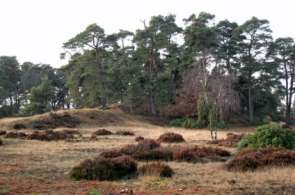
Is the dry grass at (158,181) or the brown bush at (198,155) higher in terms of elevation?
the brown bush at (198,155)

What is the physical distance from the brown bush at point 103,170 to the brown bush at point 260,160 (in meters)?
3.06

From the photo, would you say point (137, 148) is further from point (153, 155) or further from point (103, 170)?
point (103, 170)

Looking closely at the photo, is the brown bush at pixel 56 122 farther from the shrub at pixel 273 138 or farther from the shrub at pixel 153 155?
the shrub at pixel 273 138

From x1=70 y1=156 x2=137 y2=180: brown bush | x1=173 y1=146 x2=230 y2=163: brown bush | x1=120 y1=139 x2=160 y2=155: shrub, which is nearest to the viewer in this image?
x1=70 y1=156 x2=137 y2=180: brown bush

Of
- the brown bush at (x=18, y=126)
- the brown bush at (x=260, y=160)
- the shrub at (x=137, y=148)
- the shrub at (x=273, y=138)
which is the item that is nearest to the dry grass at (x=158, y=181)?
the brown bush at (x=260, y=160)

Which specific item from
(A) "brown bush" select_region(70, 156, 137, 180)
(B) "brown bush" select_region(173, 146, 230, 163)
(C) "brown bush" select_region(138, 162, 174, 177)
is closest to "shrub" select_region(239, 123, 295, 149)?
(B) "brown bush" select_region(173, 146, 230, 163)

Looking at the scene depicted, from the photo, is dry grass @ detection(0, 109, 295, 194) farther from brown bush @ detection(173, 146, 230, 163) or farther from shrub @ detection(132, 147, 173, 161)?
shrub @ detection(132, 147, 173, 161)

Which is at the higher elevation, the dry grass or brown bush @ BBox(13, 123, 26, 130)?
brown bush @ BBox(13, 123, 26, 130)

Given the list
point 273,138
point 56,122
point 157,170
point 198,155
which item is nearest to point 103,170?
point 157,170

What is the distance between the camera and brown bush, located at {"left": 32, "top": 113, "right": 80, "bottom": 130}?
48.6 meters

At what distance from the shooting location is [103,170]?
15.1 m

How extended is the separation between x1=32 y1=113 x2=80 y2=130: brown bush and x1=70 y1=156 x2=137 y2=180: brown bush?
1275 inches

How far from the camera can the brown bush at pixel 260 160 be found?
54.5 feet

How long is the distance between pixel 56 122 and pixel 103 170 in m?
36.7
